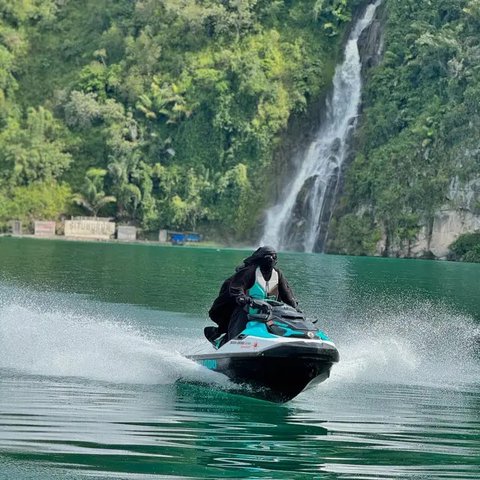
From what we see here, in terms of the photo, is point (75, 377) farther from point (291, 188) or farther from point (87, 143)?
point (87, 143)

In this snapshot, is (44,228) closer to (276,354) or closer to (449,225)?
(449,225)

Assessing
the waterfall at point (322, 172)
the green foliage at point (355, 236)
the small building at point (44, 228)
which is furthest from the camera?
the small building at point (44, 228)

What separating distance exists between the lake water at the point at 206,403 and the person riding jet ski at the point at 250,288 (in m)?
1.00

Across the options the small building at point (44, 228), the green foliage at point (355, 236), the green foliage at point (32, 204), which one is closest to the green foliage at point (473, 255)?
the green foliage at point (355, 236)

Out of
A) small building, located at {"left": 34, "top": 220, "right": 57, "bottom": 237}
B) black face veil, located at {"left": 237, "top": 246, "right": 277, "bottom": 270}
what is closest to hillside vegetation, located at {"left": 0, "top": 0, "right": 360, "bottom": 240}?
small building, located at {"left": 34, "top": 220, "right": 57, "bottom": 237}

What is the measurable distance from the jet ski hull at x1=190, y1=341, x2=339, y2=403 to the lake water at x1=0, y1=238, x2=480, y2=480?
0.26m

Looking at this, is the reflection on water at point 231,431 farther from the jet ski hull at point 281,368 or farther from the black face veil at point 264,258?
the black face veil at point 264,258

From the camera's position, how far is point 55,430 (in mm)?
15297

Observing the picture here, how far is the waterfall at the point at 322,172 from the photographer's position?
100750 mm

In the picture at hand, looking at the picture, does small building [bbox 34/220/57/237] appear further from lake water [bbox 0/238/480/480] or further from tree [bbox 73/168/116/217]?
lake water [bbox 0/238/480/480]

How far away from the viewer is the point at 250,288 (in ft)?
66.8

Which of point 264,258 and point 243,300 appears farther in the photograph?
point 264,258

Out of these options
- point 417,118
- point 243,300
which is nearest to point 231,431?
point 243,300

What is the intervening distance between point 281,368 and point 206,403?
125 cm
